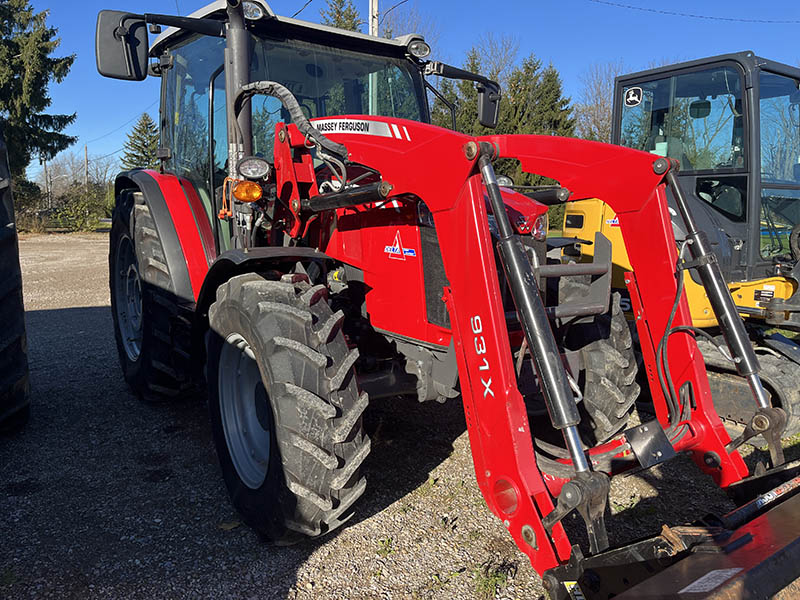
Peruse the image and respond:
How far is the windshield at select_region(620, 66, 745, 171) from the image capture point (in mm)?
4844

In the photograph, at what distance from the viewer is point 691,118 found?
5.18 metres

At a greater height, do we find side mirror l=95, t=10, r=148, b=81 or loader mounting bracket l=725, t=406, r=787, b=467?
side mirror l=95, t=10, r=148, b=81

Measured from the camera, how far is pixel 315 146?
117 inches

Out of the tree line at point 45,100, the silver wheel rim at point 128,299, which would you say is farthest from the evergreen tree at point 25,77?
the silver wheel rim at point 128,299

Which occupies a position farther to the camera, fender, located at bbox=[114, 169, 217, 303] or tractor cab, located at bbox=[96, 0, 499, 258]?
fender, located at bbox=[114, 169, 217, 303]

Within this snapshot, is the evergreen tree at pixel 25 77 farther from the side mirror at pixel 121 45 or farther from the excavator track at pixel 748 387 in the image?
the excavator track at pixel 748 387

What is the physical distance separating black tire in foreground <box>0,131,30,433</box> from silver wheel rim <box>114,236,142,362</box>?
0.85 m

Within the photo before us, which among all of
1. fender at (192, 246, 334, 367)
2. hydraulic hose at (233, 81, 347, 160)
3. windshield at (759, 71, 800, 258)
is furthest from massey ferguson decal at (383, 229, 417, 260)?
windshield at (759, 71, 800, 258)

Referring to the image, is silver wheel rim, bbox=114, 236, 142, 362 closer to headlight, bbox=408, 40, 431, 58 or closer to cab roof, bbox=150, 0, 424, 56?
cab roof, bbox=150, 0, 424, 56

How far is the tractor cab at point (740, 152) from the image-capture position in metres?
4.71

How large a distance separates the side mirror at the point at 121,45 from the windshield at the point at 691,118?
4.11 meters

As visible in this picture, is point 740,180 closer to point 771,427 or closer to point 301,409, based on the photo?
point 771,427

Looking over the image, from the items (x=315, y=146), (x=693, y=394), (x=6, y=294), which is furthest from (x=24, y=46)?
(x=693, y=394)

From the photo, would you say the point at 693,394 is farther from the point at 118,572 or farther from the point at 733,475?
the point at 118,572
